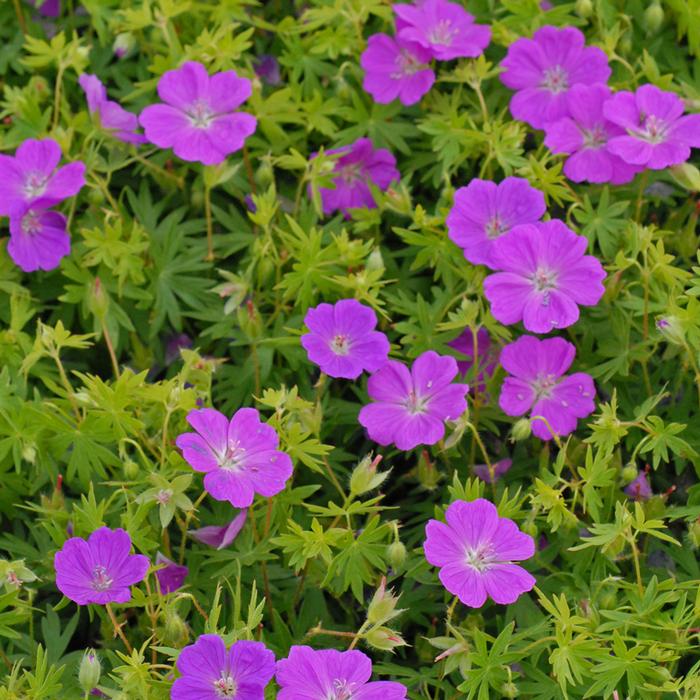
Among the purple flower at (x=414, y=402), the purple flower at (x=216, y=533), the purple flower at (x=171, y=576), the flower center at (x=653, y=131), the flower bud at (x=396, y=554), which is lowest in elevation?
the purple flower at (x=171, y=576)

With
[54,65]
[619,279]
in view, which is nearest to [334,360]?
[619,279]

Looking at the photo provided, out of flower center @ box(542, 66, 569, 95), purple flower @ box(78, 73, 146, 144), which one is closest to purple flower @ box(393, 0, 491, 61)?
flower center @ box(542, 66, 569, 95)

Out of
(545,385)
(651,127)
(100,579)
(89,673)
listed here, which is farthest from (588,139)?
(89,673)

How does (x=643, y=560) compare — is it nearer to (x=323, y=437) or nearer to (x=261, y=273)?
(x=323, y=437)

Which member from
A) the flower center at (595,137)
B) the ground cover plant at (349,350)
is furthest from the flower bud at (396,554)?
the flower center at (595,137)

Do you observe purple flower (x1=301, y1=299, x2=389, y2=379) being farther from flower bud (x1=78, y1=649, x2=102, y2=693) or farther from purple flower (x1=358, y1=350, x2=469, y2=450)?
flower bud (x1=78, y1=649, x2=102, y2=693)

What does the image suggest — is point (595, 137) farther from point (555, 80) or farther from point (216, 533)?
point (216, 533)

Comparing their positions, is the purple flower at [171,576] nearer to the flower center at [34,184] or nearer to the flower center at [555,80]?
the flower center at [34,184]
